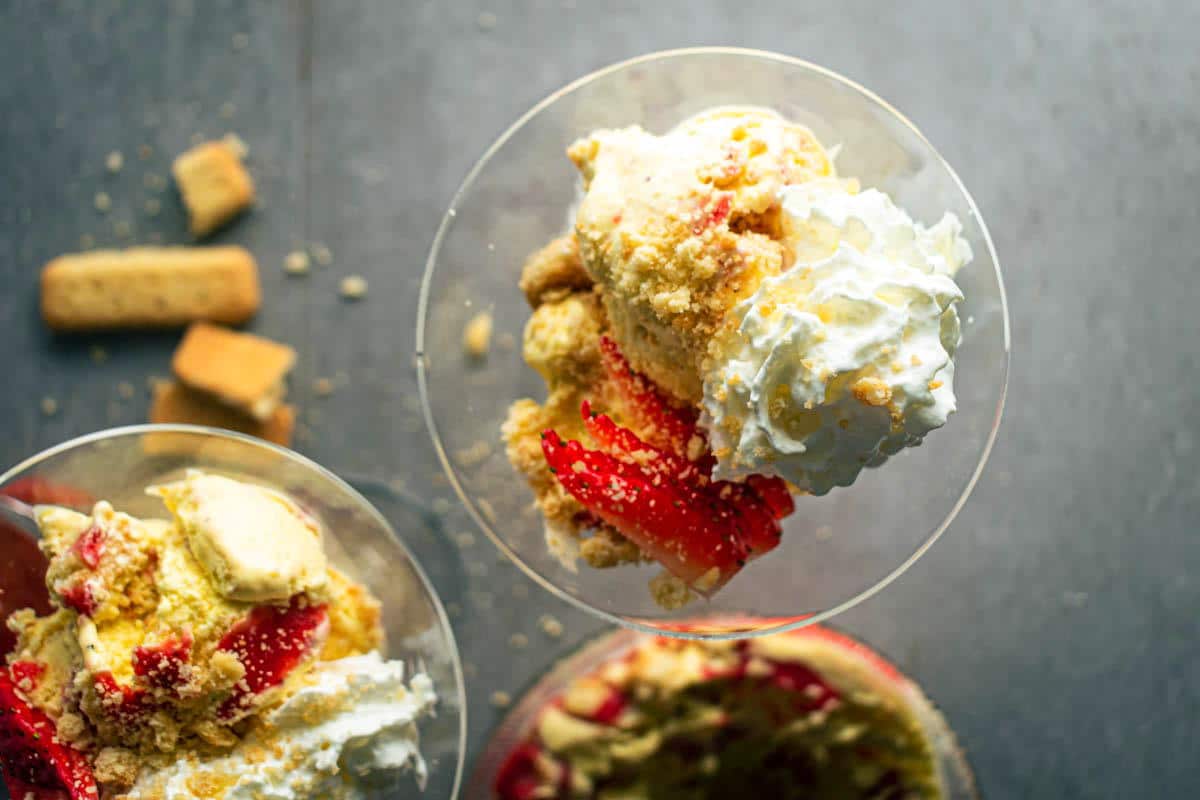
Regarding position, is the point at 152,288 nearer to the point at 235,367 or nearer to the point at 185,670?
the point at 235,367

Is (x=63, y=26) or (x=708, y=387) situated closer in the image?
(x=708, y=387)

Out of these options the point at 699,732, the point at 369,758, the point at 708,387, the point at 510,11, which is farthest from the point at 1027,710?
the point at 510,11

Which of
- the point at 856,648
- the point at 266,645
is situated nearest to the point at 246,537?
the point at 266,645

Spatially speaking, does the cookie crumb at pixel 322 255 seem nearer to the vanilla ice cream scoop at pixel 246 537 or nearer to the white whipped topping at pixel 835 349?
the vanilla ice cream scoop at pixel 246 537

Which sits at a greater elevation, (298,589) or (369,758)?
(298,589)

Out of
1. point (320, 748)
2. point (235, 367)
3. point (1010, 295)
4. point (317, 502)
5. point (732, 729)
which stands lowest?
point (320, 748)

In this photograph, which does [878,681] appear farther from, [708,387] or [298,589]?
[298,589]
